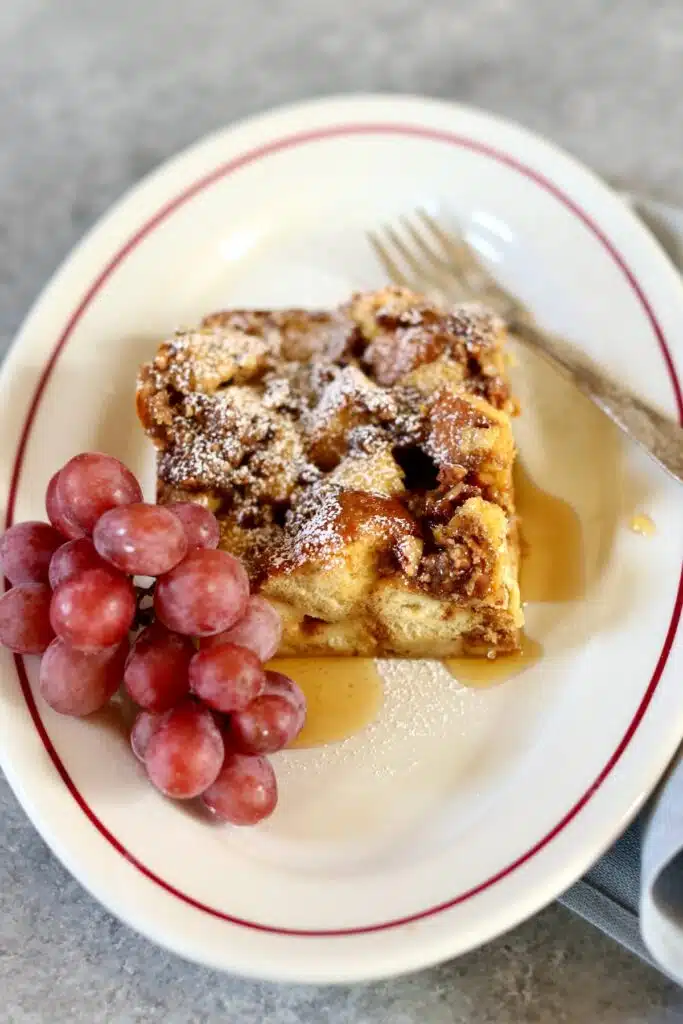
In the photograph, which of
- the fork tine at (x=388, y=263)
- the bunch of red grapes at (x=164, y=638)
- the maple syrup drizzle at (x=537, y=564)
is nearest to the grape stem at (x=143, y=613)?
the bunch of red grapes at (x=164, y=638)

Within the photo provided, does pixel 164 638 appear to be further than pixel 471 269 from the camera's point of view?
No

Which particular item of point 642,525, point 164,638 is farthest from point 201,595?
point 642,525

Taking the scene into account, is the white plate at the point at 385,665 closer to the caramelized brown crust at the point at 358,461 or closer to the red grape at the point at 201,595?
the caramelized brown crust at the point at 358,461

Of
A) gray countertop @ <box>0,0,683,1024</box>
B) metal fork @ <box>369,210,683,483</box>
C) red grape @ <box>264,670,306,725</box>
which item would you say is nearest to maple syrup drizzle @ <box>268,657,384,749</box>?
red grape @ <box>264,670,306,725</box>

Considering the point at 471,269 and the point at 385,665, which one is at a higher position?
the point at 471,269

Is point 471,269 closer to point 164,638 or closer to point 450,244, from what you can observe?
point 450,244

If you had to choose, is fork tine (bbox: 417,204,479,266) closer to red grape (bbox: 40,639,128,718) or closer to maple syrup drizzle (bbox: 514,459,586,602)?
maple syrup drizzle (bbox: 514,459,586,602)
